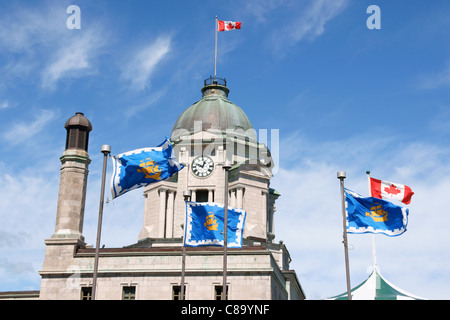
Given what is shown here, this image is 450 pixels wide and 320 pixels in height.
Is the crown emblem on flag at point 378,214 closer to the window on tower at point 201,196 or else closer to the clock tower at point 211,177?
the clock tower at point 211,177

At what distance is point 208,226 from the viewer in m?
30.6

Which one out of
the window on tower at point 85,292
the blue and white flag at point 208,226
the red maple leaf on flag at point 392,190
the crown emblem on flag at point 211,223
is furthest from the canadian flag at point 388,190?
the window on tower at point 85,292

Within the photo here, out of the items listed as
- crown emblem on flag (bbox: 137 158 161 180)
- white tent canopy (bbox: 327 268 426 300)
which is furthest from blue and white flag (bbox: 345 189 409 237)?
white tent canopy (bbox: 327 268 426 300)

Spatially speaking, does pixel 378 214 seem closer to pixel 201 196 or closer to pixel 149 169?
pixel 149 169

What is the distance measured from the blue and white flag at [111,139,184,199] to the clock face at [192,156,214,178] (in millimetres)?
31120

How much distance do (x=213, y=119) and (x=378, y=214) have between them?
3712cm

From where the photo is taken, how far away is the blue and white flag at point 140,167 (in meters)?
28.9

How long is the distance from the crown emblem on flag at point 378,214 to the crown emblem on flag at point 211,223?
7.39m

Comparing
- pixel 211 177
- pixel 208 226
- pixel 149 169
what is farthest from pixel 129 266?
pixel 211 177

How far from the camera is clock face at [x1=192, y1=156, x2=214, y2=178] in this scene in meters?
61.5

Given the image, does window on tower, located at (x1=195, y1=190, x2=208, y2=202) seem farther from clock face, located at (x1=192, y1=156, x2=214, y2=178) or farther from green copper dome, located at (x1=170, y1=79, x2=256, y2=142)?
green copper dome, located at (x1=170, y1=79, x2=256, y2=142)

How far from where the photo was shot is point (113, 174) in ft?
94.9
